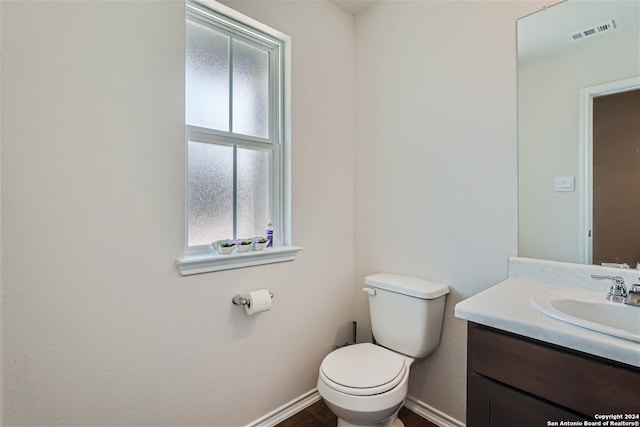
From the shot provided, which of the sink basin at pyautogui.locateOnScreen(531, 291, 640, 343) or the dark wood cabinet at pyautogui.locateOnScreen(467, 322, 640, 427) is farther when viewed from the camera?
the sink basin at pyautogui.locateOnScreen(531, 291, 640, 343)

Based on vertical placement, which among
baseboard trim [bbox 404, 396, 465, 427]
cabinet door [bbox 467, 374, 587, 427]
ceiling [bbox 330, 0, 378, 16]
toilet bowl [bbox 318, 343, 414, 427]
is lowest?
baseboard trim [bbox 404, 396, 465, 427]

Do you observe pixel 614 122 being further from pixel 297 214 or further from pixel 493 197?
pixel 297 214

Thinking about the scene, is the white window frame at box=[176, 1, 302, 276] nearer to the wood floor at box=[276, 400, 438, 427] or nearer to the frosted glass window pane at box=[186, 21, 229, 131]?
the frosted glass window pane at box=[186, 21, 229, 131]

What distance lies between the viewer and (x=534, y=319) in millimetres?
877

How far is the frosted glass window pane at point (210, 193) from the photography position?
56.0 inches

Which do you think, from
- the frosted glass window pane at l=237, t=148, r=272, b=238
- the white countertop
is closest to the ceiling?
the frosted glass window pane at l=237, t=148, r=272, b=238

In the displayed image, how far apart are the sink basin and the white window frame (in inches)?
44.8

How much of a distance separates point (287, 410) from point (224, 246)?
102 centimetres

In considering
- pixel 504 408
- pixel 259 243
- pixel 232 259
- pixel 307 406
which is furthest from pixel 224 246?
pixel 504 408

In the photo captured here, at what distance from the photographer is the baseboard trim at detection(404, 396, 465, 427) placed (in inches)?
62.3

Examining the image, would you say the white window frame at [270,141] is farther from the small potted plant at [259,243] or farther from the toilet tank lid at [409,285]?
the toilet tank lid at [409,285]

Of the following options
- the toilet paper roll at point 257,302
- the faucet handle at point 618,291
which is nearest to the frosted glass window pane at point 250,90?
the toilet paper roll at point 257,302

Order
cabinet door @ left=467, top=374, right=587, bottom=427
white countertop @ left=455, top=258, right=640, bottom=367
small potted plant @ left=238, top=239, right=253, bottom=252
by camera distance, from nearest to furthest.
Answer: white countertop @ left=455, top=258, right=640, bottom=367 < cabinet door @ left=467, top=374, right=587, bottom=427 < small potted plant @ left=238, top=239, right=253, bottom=252

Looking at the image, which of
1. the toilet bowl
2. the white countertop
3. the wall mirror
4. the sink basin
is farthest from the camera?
the toilet bowl
